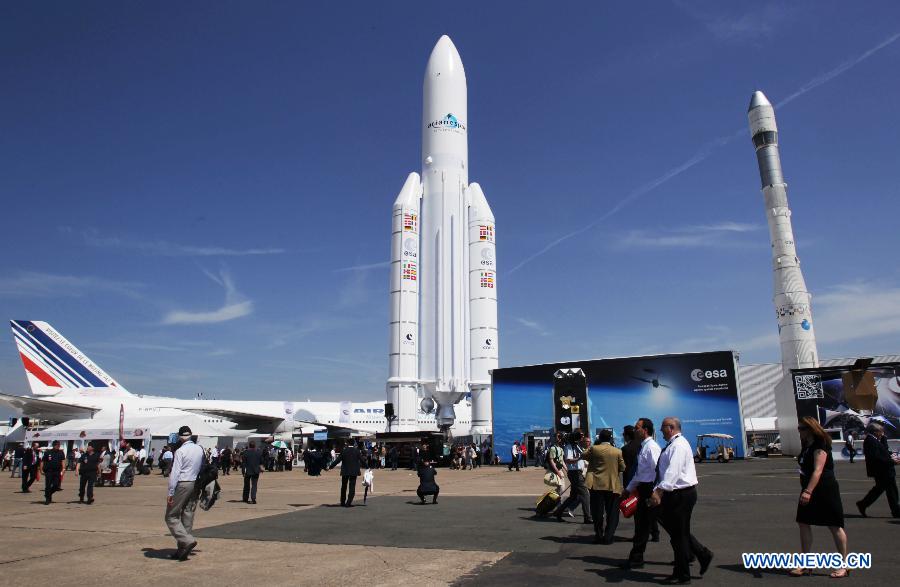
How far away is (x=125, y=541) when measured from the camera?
28.6 ft

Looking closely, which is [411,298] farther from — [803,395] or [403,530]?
[403,530]

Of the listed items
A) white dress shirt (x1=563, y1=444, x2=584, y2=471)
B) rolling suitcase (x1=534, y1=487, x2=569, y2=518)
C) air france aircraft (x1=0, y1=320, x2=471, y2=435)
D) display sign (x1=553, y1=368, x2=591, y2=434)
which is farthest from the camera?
air france aircraft (x1=0, y1=320, x2=471, y2=435)

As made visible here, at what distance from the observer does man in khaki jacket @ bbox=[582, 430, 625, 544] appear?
315 inches

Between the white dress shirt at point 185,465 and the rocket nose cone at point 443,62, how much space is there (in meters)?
39.2

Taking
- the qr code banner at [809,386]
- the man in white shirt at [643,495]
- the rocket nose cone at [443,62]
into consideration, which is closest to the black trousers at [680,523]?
the man in white shirt at [643,495]

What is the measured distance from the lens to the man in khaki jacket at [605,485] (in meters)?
8.00

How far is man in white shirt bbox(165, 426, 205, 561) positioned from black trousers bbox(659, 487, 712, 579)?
531 cm

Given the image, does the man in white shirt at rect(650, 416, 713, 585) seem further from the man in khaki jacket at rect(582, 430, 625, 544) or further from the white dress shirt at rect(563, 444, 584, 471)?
the white dress shirt at rect(563, 444, 584, 471)

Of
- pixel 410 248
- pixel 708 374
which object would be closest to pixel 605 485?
pixel 708 374

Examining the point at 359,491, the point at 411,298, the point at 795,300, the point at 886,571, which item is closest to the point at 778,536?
the point at 886,571

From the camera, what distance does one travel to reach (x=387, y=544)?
8180 mm

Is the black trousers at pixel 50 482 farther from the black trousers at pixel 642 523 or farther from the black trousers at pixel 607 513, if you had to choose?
the black trousers at pixel 642 523

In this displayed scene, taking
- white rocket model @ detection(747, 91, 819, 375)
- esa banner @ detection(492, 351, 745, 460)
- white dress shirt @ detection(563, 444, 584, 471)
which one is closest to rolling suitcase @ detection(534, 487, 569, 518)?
white dress shirt @ detection(563, 444, 584, 471)

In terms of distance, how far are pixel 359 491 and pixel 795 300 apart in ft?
157
